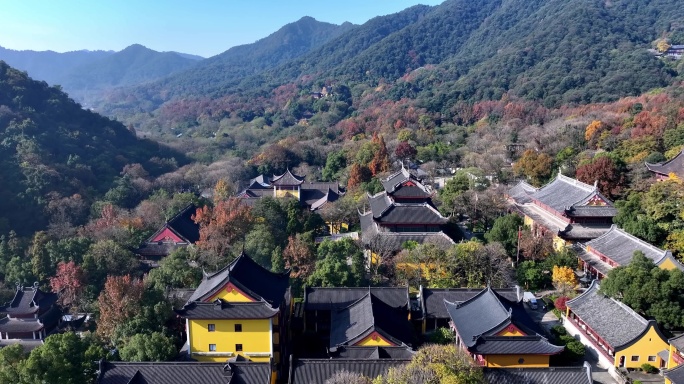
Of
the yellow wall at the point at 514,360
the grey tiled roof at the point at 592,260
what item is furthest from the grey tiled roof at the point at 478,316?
the grey tiled roof at the point at 592,260

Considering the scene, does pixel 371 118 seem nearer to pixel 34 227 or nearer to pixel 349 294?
pixel 34 227

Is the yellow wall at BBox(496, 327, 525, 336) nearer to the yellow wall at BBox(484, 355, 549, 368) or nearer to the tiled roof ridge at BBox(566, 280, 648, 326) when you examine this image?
the yellow wall at BBox(484, 355, 549, 368)

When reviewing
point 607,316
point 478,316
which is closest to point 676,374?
point 607,316

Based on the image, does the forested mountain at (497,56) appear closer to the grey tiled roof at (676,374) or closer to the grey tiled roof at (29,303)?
the grey tiled roof at (676,374)

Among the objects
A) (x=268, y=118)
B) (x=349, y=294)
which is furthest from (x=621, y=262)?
(x=268, y=118)

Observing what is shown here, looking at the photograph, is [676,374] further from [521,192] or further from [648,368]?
[521,192]
